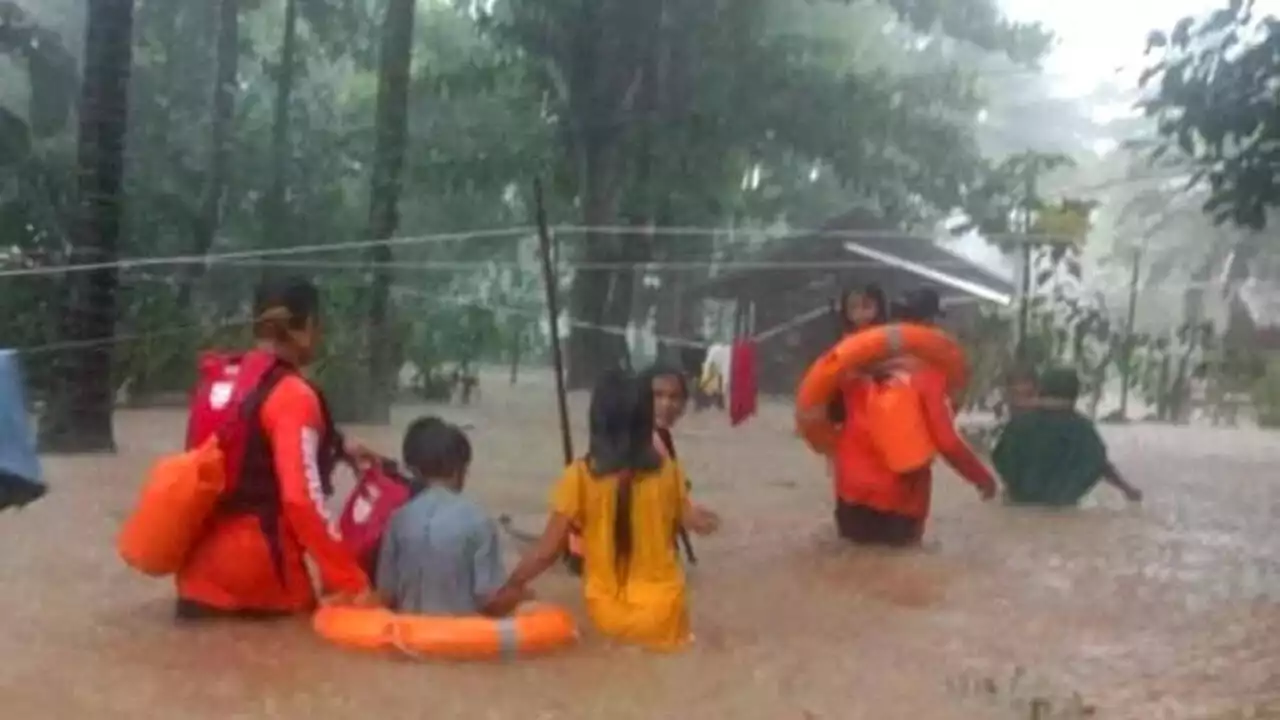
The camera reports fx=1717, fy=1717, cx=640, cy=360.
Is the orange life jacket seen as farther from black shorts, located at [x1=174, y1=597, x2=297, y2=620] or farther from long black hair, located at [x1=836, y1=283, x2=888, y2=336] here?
black shorts, located at [x1=174, y1=597, x2=297, y2=620]

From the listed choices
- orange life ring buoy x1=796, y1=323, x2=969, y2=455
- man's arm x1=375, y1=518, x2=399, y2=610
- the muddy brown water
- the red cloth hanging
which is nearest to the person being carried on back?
man's arm x1=375, y1=518, x2=399, y2=610

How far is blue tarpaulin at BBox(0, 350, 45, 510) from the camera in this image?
3660 millimetres

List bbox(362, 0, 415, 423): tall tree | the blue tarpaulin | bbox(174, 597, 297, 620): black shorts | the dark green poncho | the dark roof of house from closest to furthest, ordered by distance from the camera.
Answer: the blue tarpaulin, bbox(174, 597, 297, 620): black shorts, the dark green poncho, bbox(362, 0, 415, 423): tall tree, the dark roof of house

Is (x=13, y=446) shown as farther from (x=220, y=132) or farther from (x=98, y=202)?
(x=220, y=132)

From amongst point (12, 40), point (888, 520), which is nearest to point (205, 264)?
point (12, 40)

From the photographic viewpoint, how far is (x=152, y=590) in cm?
466

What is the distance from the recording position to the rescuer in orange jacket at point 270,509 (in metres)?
4.11

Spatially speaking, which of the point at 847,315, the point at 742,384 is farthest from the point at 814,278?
the point at 847,315

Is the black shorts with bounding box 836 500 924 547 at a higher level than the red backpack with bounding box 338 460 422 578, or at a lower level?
lower

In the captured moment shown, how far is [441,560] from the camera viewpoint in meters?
3.97

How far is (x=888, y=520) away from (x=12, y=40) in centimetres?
679

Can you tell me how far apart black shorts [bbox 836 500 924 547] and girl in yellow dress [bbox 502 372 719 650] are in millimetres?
1822

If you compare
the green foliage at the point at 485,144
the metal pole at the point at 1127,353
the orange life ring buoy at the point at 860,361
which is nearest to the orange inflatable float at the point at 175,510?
the orange life ring buoy at the point at 860,361

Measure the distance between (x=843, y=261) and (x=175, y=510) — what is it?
36.2 ft
